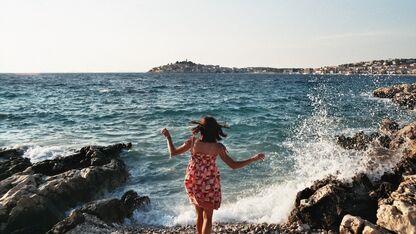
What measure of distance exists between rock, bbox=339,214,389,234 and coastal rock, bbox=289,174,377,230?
726mm

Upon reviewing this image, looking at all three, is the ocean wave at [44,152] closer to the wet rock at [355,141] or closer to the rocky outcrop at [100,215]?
the rocky outcrop at [100,215]

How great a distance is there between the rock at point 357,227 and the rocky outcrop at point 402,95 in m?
27.2

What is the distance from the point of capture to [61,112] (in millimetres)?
31031

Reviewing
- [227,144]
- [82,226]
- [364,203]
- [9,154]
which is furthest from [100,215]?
[227,144]

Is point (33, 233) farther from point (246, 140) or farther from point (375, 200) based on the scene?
point (246, 140)

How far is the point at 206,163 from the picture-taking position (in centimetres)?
645

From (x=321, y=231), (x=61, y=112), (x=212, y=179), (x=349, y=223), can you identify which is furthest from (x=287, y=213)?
(x=61, y=112)

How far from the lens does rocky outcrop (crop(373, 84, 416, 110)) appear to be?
34662 mm

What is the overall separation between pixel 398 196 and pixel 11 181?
28.3ft

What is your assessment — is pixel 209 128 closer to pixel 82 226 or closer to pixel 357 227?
pixel 357 227

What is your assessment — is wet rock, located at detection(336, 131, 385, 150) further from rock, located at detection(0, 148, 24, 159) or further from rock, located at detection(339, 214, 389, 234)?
rock, located at detection(0, 148, 24, 159)

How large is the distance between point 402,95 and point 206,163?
37204mm

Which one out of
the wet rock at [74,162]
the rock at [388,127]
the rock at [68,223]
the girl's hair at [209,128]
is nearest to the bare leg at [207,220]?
the girl's hair at [209,128]

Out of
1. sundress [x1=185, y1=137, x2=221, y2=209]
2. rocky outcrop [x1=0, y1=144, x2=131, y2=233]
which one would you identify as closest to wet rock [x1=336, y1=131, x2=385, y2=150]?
rocky outcrop [x1=0, y1=144, x2=131, y2=233]
